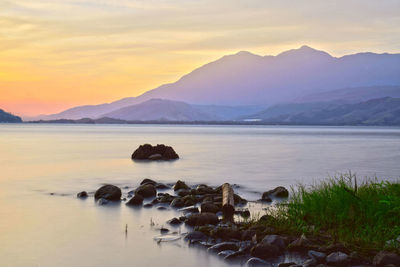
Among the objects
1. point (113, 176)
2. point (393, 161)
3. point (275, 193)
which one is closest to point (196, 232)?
point (275, 193)

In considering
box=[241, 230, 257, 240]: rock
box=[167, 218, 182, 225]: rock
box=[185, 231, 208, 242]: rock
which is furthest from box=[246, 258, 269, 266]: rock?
box=[167, 218, 182, 225]: rock

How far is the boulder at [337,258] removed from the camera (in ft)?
40.1

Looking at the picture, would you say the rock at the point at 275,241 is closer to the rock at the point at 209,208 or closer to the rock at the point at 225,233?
the rock at the point at 225,233

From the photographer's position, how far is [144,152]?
53.4 meters

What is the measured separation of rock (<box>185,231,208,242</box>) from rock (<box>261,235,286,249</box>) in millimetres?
2331

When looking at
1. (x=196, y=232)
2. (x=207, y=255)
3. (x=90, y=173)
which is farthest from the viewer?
(x=90, y=173)

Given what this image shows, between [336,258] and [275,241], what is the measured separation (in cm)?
195

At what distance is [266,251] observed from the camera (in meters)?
13.4

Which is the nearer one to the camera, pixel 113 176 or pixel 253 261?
pixel 253 261

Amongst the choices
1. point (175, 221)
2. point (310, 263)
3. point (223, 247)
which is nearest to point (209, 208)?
point (175, 221)

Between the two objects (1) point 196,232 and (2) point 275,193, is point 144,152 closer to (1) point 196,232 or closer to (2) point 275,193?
(2) point 275,193

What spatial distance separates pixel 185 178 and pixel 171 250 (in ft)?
72.6

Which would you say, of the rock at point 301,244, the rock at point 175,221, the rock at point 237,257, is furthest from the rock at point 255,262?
the rock at point 175,221

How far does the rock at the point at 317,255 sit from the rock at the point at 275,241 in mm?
945
